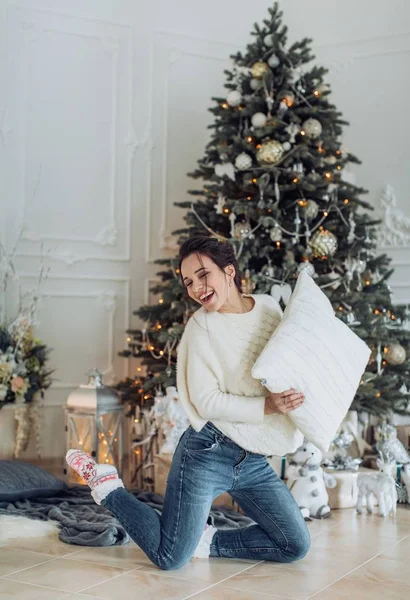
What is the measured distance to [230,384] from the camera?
8.41ft

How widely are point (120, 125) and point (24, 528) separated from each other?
2716mm

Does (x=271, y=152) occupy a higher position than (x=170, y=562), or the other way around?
(x=271, y=152)

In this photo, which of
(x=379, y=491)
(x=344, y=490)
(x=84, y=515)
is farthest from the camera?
(x=344, y=490)

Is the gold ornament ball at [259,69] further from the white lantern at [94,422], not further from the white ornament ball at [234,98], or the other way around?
the white lantern at [94,422]

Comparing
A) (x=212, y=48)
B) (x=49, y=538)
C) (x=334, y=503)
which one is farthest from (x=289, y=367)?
(x=212, y=48)

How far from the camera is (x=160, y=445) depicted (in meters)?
3.98

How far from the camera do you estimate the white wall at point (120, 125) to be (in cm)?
489

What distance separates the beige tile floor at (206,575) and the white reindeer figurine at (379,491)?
396 millimetres

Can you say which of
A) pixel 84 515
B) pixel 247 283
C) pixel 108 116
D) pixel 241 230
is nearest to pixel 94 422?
pixel 84 515

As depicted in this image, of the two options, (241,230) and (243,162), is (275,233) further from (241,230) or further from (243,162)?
(243,162)

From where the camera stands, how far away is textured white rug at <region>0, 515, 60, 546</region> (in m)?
3.05

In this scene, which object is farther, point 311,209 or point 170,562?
point 311,209

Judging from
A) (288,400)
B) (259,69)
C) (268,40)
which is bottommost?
(288,400)

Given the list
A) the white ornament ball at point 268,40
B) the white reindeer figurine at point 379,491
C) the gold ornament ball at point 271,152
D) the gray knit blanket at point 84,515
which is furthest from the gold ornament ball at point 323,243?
the gray knit blanket at point 84,515
